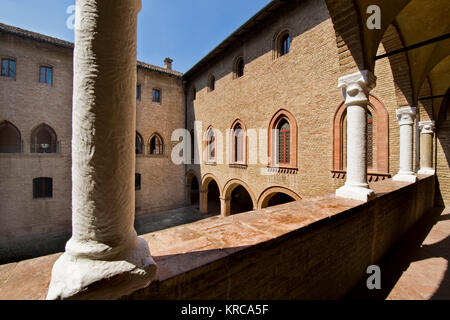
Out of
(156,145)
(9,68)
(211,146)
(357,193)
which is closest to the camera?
(357,193)

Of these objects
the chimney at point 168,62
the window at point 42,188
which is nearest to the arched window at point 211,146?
the chimney at point 168,62

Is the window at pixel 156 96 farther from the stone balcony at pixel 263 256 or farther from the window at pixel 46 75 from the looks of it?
the stone balcony at pixel 263 256

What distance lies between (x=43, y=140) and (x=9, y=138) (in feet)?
5.41

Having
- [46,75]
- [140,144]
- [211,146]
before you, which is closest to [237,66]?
[211,146]

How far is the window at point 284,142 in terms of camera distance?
827 cm

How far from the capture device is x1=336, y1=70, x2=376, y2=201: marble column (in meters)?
3.34

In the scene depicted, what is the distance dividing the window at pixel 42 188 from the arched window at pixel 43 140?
1.60 metres

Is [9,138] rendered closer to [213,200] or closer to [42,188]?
[42,188]

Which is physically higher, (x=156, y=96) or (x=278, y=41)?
(x=278, y=41)

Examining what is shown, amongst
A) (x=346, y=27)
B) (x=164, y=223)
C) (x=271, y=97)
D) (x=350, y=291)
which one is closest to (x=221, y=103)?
(x=271, y=97)

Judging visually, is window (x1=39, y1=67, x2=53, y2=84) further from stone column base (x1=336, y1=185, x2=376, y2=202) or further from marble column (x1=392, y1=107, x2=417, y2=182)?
marble column (x1=392, y1=107, x2=417, y2=182)

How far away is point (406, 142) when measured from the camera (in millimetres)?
5457

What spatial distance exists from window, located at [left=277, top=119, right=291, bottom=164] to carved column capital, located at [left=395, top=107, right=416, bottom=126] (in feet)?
11.4

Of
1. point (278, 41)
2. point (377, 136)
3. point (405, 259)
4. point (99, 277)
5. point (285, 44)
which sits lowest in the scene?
point (405, 259)
